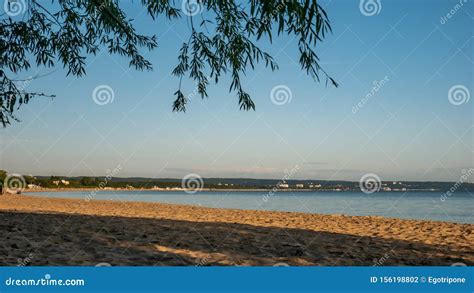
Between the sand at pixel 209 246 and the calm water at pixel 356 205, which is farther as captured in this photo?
the calm water at pixel 356 205

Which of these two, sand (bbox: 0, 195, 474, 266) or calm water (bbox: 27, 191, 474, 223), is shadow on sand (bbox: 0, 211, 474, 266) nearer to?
sand (bbox: 0, 195, 474, 266)

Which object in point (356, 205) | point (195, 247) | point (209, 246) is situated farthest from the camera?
point (356, 205)

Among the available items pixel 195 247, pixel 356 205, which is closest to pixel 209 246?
pixel 195 247

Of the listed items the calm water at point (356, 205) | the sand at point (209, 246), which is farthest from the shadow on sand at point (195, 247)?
the calm water at point (356, 205)

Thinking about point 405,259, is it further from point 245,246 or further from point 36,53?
point 36,53

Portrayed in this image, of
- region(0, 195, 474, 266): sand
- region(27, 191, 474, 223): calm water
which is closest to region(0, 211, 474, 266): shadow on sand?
region(0, 195, 474, 266): sand

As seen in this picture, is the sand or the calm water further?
the calm water

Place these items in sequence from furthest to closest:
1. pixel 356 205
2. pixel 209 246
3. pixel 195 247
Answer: pixel 356 205
pixel 209 246
pixel 195 247

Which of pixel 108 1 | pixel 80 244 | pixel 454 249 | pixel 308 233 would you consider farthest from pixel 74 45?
pixel 454 249

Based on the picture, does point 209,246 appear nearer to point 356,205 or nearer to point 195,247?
point 195,247

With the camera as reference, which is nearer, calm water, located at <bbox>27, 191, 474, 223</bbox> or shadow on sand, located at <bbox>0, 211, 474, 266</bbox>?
shadow on sand, located at <bbox>0, 211, 474, 266</bbox>

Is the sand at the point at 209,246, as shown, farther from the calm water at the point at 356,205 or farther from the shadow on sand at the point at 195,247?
the calm water at the point at 356,205

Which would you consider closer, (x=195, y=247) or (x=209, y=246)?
(x=195, y=247)

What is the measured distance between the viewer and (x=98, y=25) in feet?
28.3
